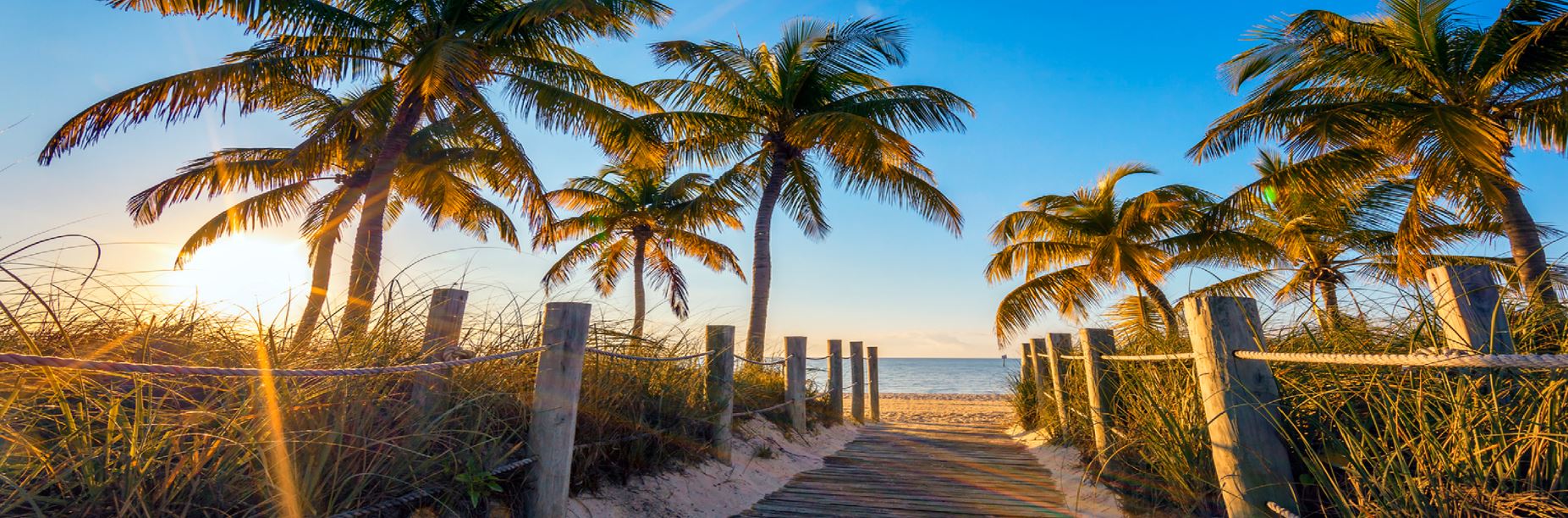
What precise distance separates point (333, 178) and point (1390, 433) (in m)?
14.4

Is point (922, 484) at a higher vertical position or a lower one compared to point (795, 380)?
lower

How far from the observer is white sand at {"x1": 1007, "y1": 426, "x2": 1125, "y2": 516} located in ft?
13.3

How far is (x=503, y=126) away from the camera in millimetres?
9711

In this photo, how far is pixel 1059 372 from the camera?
678 cm

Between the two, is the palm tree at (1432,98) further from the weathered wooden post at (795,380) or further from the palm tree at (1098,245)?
the weathered wooden post at (795,380)

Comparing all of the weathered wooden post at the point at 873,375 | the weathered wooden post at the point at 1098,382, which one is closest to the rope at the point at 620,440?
the weathered wooden post at the point at 1098,382

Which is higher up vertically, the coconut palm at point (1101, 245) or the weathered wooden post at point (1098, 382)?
the coconut palm at point (1101, 245)

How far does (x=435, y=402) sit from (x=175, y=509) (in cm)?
95

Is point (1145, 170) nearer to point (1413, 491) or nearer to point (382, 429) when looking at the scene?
point (1413, 491)

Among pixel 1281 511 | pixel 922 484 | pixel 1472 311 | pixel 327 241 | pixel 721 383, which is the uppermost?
pixel 327 241

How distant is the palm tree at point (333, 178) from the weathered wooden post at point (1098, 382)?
802 cm

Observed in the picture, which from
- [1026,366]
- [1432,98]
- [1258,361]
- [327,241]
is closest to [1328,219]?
[1432,98]

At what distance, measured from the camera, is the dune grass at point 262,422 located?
1784mm

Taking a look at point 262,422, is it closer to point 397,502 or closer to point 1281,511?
point 397,502
